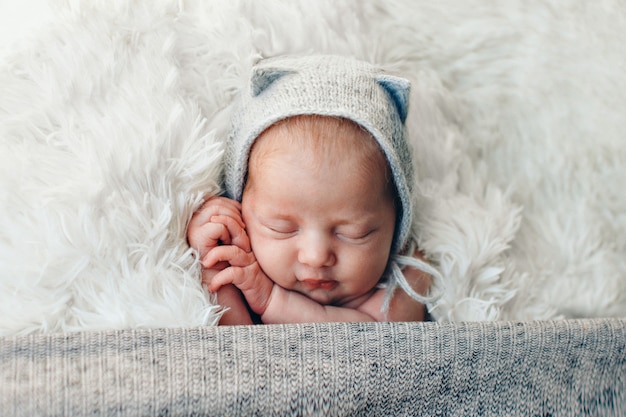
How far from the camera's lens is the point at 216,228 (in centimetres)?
100

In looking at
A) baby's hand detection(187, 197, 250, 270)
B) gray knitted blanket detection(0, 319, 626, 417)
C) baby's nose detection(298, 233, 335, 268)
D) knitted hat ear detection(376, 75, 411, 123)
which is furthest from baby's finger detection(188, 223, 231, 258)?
knitted hat ear detection(376, 75, 411, 123)

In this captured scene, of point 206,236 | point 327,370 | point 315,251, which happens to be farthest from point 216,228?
point 327,370

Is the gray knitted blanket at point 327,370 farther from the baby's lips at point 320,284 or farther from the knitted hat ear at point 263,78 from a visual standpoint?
the knitted hat ear at point 263,78

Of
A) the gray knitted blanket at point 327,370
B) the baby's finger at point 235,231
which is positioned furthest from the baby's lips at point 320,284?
the gray knitted blanket at point 327,370

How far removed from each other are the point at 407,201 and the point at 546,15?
21.1 inches

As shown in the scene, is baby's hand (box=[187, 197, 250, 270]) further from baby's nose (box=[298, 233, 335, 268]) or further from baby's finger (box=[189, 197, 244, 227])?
baby's nose (box=[298, 233, 335, 268])

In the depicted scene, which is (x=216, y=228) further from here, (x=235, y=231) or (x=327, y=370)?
(x=327, y=370)

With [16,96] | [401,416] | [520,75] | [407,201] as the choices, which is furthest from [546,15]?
[16,96]

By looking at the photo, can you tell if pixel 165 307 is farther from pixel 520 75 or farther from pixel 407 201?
pixel 520 75

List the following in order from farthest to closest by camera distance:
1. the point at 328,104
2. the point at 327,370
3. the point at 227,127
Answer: the point at 227,127
the point at 328,104
the point at 327,370

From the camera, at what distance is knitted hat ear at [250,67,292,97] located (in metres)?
1.02

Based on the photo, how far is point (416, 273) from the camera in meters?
1.13

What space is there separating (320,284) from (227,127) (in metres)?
0.31

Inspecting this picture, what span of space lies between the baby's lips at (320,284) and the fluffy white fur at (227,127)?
0.18 metres
